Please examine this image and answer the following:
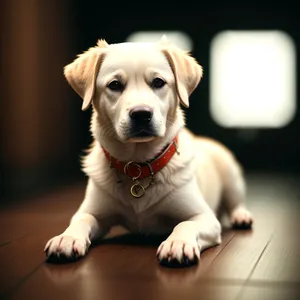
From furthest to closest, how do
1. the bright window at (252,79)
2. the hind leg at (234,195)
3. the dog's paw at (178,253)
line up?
A: the bright window at (252,79) → the hind leg at (234,195) → the dog's paw at (178,253)

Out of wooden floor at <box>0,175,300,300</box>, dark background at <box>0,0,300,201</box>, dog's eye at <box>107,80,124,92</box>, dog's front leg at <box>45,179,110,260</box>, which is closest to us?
wooden floor at <box>0,175,300,300</box>

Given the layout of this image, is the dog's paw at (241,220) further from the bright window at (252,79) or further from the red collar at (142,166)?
the bright window at (252,79)

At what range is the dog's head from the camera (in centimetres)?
224

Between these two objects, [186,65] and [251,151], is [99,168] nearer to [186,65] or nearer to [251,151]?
[186,65]

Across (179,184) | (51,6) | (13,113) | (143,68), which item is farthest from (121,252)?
(51,6)

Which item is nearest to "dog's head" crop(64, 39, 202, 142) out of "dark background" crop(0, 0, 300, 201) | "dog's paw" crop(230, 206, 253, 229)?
"dog's paw" crop(230, 206, 253, 229)

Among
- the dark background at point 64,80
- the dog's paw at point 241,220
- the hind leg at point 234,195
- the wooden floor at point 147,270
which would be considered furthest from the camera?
the dark background at point 64,80

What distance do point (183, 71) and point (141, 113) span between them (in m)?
0.37

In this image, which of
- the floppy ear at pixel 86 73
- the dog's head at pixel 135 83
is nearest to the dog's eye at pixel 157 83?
the dog's head at pixel 135 83

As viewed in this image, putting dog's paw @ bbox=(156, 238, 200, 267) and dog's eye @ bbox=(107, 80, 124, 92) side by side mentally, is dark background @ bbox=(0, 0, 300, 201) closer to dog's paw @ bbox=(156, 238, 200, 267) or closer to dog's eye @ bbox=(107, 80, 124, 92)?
dog's eye @ bbox=(107, 80, 124, 92)

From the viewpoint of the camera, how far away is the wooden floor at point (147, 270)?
1.84 meters

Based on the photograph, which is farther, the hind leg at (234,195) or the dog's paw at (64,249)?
the hind leg at (234,195)

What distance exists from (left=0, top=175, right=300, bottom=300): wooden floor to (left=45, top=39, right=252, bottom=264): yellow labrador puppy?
0.09m

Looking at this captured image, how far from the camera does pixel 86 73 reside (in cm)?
245
